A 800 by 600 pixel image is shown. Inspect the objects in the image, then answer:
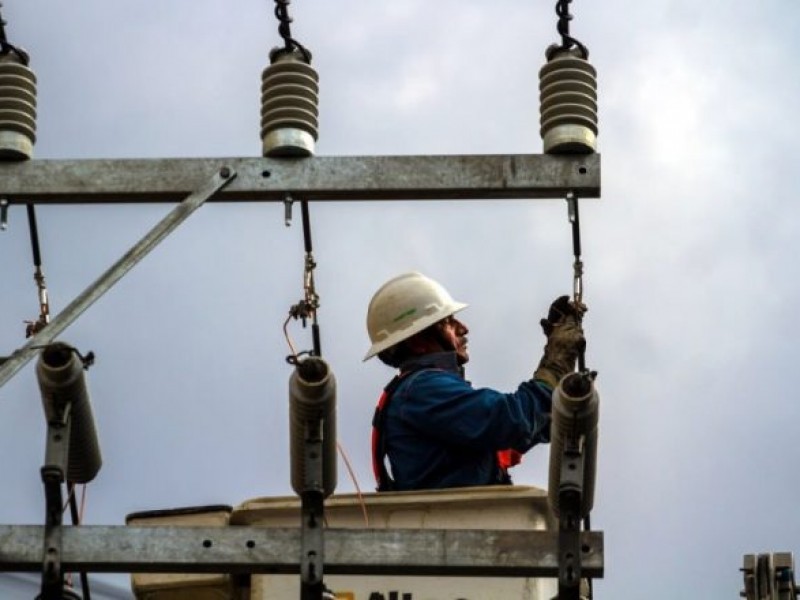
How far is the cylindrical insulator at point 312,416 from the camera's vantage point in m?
11.0

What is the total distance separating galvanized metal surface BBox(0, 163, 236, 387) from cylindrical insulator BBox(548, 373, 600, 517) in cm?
173

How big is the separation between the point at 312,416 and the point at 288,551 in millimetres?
529

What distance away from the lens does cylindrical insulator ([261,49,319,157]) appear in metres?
11.8

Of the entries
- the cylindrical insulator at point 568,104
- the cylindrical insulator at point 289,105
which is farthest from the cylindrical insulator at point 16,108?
the cylindrical insulator at point 568,104

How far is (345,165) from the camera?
11727mm

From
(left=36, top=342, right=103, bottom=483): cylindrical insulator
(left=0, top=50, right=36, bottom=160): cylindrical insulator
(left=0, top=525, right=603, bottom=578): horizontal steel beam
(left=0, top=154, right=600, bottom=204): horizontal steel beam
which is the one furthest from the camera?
(left=0, top=50, right=36, bottom=160): cylindrical insulator

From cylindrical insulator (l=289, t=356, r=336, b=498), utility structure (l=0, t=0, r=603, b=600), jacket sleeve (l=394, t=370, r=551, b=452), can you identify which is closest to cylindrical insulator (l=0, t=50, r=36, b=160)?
utility structure (l=0, t=0, r=603, b=600)

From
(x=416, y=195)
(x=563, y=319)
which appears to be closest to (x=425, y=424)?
(x=563, y=319)

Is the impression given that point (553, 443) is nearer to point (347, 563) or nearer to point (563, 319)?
point (347, 563)

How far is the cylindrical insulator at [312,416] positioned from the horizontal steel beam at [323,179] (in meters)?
1.01

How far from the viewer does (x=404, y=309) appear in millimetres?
14391

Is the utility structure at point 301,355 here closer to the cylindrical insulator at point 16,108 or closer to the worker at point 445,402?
the cylindrical insulator at point 16,108

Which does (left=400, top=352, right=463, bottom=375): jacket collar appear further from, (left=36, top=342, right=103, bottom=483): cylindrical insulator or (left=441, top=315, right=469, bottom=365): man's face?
(left=36, top=342, right=103, bottom=483): cylindrical insulator

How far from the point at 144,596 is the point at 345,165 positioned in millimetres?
Answer: 2270
